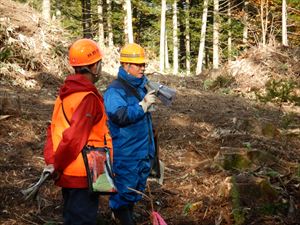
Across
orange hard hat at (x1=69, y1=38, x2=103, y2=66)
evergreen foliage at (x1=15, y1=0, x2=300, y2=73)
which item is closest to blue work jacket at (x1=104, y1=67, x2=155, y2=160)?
orange hard hat at (x1=69, y1=38, x2=103, y2=66)

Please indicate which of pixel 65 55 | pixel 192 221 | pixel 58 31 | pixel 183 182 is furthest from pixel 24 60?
pixel 192 221

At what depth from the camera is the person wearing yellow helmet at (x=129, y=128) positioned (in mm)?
3830

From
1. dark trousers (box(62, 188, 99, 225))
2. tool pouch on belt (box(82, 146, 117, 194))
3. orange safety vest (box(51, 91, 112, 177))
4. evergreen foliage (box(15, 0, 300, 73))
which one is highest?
evergreen foliage (box(15, 0, 300, 73))

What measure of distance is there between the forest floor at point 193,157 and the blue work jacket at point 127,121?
77 centimetres

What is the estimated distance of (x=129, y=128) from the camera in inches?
155

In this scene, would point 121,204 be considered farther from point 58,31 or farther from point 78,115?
point 58,31

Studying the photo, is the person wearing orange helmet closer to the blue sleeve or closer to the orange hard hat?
the orange hard hat

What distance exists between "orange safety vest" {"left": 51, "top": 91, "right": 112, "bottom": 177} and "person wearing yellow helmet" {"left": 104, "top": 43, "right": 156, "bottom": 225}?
0.58 meters

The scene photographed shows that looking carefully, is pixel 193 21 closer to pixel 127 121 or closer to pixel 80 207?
pixel 127 121

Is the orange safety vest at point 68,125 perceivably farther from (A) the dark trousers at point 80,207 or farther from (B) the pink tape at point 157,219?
(B) the pink tape at point 157,219

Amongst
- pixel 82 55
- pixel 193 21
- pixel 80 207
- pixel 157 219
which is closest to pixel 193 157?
pixel 157 219

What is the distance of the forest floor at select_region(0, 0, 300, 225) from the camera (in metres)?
4.64

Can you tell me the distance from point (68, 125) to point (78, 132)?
5.8 inches

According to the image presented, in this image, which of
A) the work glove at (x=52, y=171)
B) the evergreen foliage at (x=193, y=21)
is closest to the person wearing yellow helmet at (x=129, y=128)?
the work glove at (x=52, y=171)
